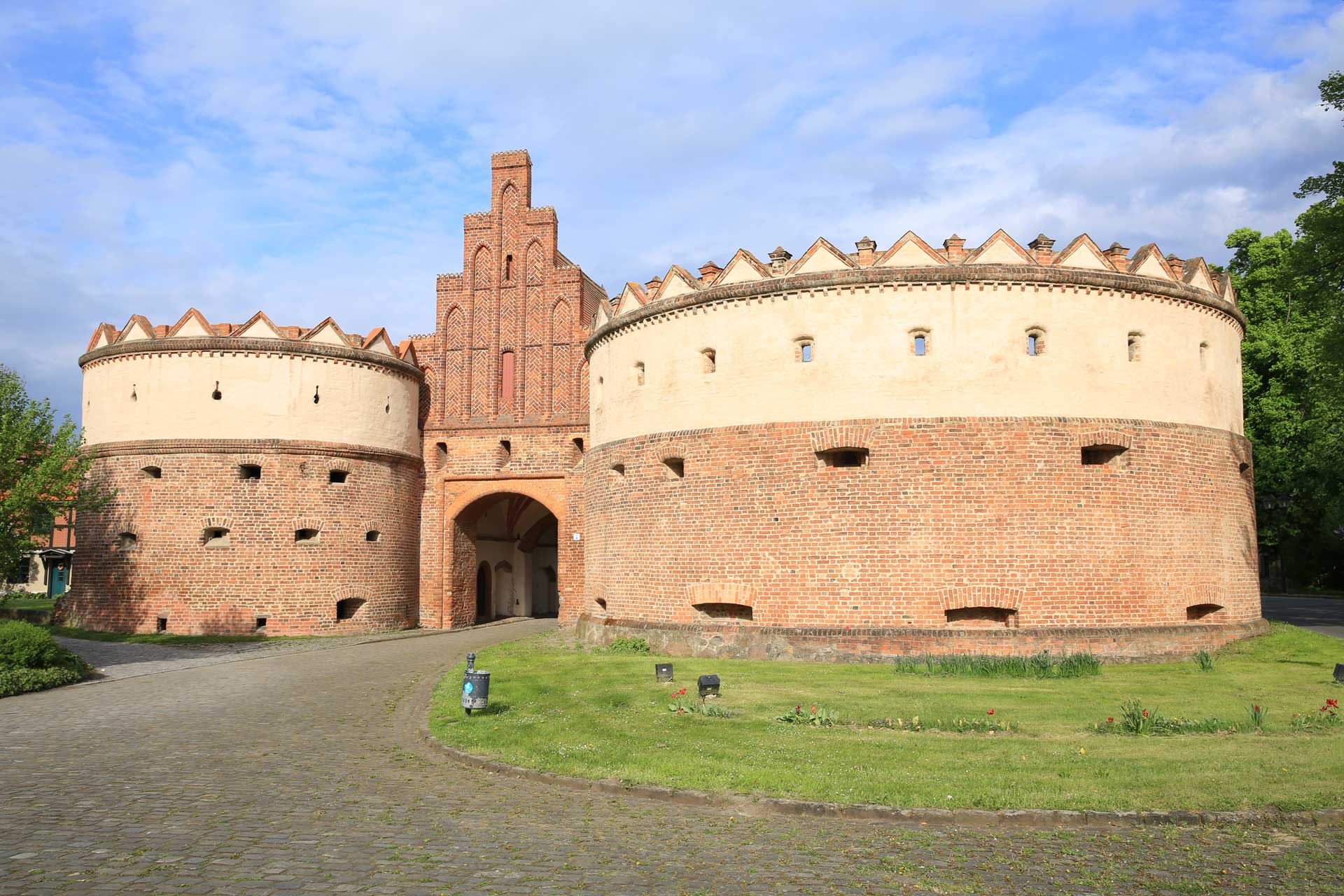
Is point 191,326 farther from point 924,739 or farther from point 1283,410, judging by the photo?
point 1283,410

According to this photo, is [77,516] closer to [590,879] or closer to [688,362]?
[688,362]

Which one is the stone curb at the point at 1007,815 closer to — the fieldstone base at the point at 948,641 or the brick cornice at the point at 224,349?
the fieldstone base at the point at 948,641

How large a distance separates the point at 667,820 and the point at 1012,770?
3.36 m

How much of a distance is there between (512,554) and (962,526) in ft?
72.3

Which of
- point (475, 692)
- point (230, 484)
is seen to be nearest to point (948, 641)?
point (475, 692)

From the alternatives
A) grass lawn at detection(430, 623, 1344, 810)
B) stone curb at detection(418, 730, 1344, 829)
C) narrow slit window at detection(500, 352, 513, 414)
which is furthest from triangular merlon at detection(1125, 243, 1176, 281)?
narrow slit window at detection(500, 352, 513, 414)

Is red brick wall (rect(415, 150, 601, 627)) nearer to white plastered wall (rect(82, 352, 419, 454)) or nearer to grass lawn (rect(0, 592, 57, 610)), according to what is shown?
white plastered wall (rect(82, 352, 419, 454))

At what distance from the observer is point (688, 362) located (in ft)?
65.1

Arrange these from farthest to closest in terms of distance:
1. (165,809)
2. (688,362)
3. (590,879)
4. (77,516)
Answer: (77,516) < (688,362) < (165,809) < (590,879)

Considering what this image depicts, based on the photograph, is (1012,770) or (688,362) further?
(688,362)

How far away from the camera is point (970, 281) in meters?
17.8

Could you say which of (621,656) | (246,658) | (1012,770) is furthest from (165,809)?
(246,658)

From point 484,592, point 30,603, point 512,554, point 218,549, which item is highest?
point 218,549

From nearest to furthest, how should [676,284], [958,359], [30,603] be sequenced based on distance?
1. [958,359]
2. [676,284]
3. [30,603]
